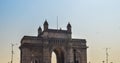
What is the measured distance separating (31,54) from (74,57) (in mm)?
9115

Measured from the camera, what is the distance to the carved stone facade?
204 feet

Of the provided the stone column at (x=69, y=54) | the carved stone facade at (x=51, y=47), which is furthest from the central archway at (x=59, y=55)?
the stone column at (x=69, y=54)

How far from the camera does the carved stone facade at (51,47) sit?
2443 inches

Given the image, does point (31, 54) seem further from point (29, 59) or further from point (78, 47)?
point (78, 47)

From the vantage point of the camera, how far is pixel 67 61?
6384 cm

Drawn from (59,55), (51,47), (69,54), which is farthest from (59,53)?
(51,47)

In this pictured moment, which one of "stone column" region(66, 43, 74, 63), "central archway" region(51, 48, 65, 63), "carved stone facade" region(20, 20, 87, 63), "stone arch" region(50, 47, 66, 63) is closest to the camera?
"carved stone facade" region(20, 20, 87, 63)

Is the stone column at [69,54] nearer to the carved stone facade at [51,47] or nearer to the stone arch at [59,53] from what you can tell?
the carved stone facade at [51,47]

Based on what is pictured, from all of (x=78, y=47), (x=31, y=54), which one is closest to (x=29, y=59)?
(x=31, y=54)

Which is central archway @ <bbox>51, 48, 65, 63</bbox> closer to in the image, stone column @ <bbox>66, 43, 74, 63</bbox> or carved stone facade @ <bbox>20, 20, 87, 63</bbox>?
carved stone facade @ <bbox>20, 20, 87, 63</bbox>

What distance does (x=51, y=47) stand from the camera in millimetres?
63281

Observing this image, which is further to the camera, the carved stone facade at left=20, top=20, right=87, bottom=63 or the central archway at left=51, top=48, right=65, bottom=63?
the central archway at left=51, top=48, right=65, bottom=63

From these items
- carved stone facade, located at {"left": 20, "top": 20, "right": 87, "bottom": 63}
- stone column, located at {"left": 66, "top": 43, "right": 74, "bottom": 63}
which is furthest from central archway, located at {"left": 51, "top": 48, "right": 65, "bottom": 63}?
stone column, located at {"left": 66, "top": 43, "right": 74, "bottom": 63}

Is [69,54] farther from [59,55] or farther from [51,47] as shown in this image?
[51,47]
